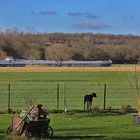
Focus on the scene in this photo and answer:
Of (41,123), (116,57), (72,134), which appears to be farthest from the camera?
(116,57)

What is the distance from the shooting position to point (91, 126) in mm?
23297

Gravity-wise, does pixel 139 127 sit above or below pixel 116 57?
below

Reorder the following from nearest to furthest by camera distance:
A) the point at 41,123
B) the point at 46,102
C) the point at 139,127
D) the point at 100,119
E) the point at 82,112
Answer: the point at 41,123, the point at 139,127, the point at 100,119, the point at 82,112, the point at 46,102

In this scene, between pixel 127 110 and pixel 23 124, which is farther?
pixel 127 110

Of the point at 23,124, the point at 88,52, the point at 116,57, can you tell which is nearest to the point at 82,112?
the point at 23,124

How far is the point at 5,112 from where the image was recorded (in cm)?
3081

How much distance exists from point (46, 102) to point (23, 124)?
21413 millimetres

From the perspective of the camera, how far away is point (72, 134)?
1991 centimetres

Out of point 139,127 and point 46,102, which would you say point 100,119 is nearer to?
point 139,127

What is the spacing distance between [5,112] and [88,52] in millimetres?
165947

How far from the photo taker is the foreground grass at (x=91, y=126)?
19448 millimetres

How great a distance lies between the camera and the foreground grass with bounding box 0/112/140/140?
63.8ft

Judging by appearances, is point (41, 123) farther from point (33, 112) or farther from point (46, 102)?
point (46, 102)

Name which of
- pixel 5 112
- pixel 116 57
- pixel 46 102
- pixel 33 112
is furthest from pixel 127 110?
pixel 116 57
